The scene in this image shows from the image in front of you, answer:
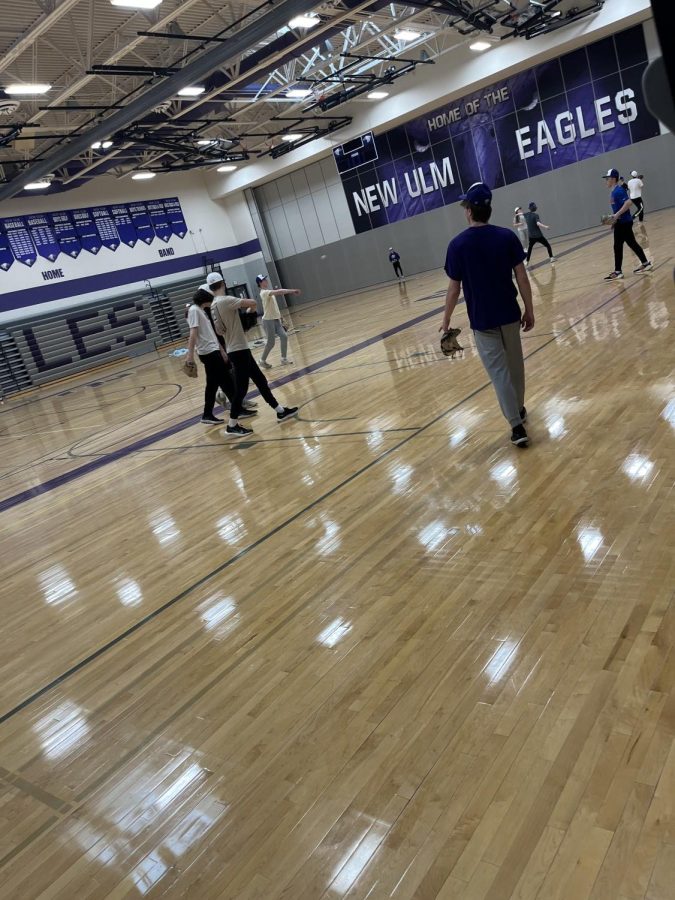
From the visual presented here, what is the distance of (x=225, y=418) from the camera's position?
9312mm

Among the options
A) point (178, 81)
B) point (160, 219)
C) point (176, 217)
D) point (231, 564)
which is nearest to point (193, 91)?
point (178, 81)

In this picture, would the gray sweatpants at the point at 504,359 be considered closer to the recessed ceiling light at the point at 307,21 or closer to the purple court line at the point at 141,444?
the purple court line at the point at 141,444

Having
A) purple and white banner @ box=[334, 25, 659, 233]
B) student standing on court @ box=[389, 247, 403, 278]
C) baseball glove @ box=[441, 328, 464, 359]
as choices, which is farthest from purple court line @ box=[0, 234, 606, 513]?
student standing on court @ box=[389, 247, 403, 278]

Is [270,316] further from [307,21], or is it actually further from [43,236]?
[43,236]

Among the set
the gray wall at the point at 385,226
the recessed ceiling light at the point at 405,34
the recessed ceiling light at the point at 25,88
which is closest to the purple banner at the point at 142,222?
the gray wall at the point at 385,226

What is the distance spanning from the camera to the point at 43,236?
25859 mm

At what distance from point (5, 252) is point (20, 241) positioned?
777 mm

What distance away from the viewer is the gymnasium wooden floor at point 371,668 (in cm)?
201

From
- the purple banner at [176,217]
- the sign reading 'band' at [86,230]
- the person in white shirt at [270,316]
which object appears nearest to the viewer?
the person in white shirt at [270,316]

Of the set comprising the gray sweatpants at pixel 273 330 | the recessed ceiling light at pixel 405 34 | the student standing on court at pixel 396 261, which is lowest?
the gray sweatpants at pixel 273 330

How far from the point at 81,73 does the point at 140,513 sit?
14777mm

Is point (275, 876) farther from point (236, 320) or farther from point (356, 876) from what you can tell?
point (236, 320)

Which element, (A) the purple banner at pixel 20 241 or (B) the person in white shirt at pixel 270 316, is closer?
(B) the person in white shirt at pixel 270 316

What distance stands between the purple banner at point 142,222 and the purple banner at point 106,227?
3.51 ft
